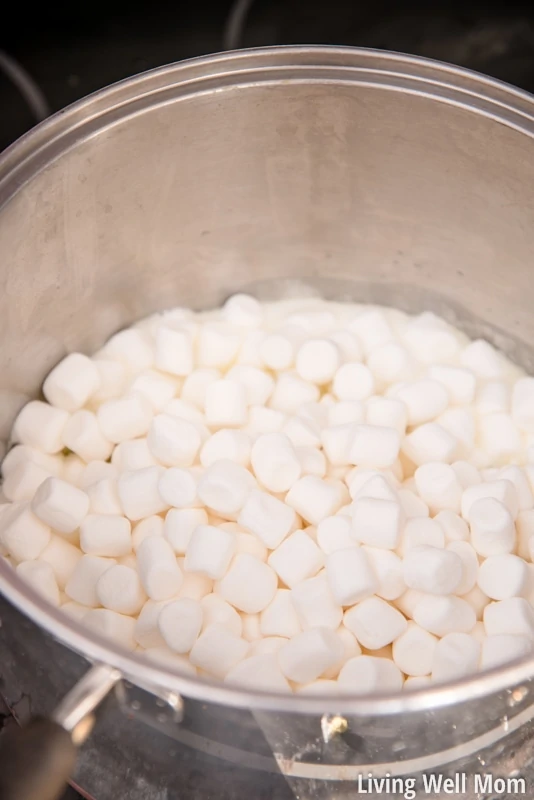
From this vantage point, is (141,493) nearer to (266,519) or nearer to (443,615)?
(266,519)

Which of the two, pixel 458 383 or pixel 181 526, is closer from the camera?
pixel 181 526

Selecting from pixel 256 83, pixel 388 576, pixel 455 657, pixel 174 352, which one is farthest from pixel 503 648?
pixel 256 83

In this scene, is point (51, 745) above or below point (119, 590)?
above

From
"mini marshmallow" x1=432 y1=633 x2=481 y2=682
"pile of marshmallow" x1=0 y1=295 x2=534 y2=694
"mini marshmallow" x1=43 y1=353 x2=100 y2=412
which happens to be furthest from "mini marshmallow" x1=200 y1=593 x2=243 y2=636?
"mini marshmallow" x1=43 y1=353 x2=100 y2=412

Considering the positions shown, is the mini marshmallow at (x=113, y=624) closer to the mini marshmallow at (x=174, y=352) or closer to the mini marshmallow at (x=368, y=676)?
the mini marshmallow at (x=368, y=676)

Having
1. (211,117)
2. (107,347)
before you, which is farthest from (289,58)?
(107,347)

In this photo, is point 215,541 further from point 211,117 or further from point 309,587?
point 211,117

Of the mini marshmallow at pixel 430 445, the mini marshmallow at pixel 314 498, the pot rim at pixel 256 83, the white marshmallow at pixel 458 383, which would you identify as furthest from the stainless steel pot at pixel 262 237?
the mini marshmallow at pixel 314 498

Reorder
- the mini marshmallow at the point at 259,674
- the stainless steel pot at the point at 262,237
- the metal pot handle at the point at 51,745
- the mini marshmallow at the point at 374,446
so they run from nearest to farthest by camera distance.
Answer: the metal pot handle at the point at 51,745 < the stainless steel pot at the point at 262,237 < the mini marshmallow at the point at 259,674 < the mini marshmallow at the point at 374,446
